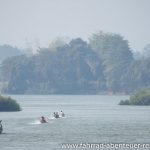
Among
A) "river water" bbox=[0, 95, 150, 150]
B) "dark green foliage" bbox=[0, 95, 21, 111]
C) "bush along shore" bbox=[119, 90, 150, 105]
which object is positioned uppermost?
"bush along shore" bbox=[119, 90, 150, 105]

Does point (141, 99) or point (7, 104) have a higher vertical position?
point (141, 99)

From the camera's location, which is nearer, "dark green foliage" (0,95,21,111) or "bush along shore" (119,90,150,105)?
"dark green foliage" (0,95,21,111)

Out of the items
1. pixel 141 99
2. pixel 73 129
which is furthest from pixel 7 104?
→ pixel 73 129

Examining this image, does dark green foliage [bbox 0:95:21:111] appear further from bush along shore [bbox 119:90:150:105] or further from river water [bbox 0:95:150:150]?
bush along shore [bbox 119:90:150:105]

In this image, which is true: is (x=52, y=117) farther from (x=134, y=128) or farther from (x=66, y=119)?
(x=134, y=128)

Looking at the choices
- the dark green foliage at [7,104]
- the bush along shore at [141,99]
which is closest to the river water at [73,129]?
the dark green foliage at [7,104]

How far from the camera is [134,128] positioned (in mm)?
95938

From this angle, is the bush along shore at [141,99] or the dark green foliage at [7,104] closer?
the dark green foliage at [7,104]

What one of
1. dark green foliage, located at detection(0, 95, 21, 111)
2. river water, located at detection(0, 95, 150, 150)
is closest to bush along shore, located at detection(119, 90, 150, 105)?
river water, located at detection(0, 95, 150, 150)

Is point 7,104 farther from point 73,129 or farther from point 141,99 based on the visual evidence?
point 73,129

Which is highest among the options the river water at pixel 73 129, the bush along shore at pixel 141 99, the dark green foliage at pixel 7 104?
the bush along shore at pixel 141 99

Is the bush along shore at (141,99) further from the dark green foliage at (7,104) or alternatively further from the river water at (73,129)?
the dark green foliage at (7,104)

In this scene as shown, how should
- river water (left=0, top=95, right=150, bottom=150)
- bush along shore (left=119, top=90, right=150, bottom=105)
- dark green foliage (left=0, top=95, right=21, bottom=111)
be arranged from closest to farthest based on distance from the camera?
river water (left=0, top=95, right=150, bottom=150) < dark green foliage (left=0, top=95, right=21, bottom=111) < bush along shore (left=119, top=90, right=150, bottom=105)

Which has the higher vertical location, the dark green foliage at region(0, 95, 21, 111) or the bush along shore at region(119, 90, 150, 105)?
the bush along shore at region(119, 90, 150, 105)
